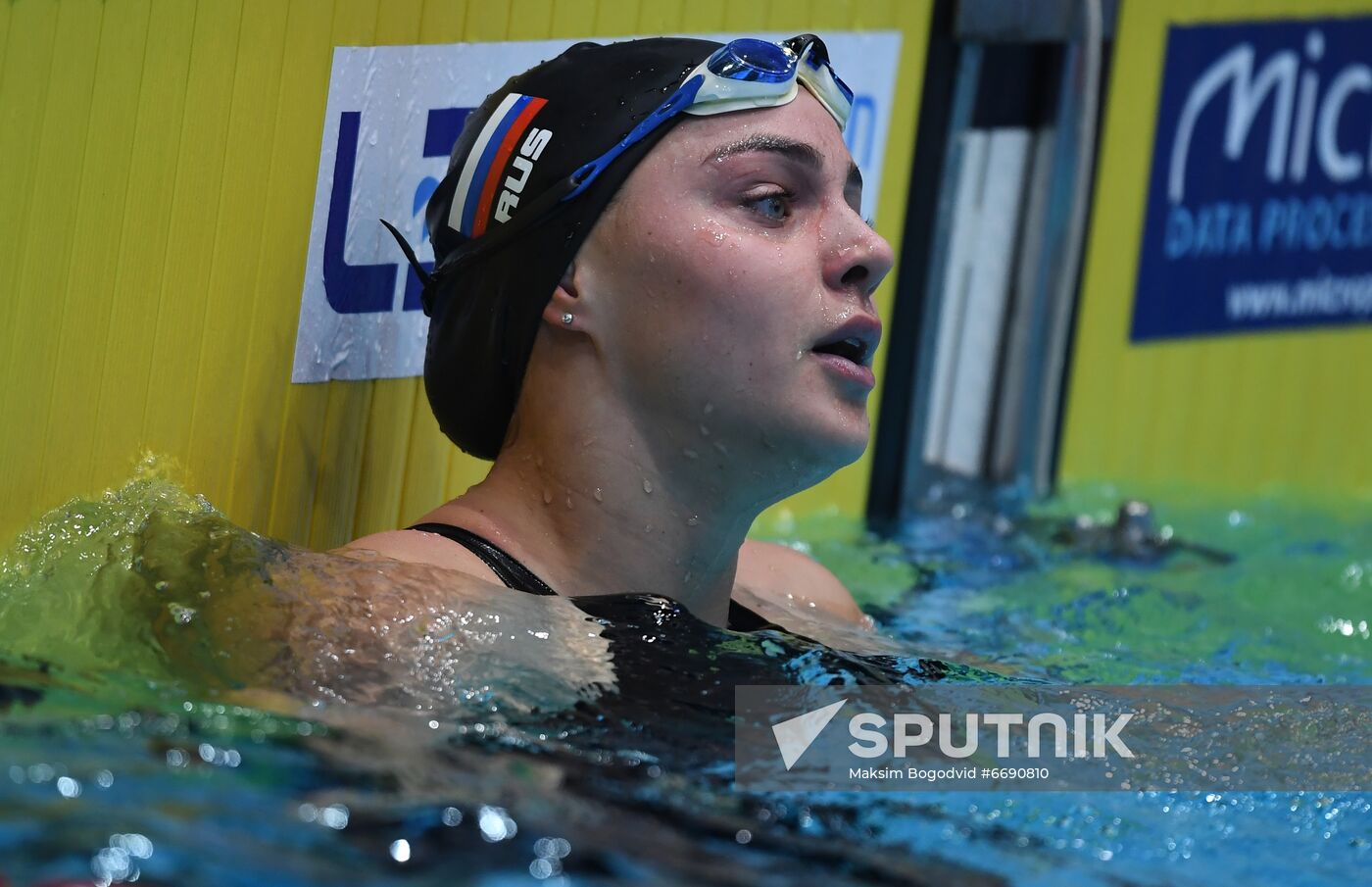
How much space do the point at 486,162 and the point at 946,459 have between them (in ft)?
7.88

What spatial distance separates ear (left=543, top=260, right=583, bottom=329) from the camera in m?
2.34

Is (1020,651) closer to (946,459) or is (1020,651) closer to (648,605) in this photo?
(648,605)

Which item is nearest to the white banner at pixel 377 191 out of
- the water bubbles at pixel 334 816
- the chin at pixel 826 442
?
the chin at pixel 826 442

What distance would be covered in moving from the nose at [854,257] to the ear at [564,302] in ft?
1.12

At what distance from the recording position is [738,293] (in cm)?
226

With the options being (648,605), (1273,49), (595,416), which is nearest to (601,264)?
(595,416)

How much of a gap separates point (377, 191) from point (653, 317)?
780 mm

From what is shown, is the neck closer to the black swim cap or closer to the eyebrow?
the black swim cap

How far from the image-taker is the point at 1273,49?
5.22 metres

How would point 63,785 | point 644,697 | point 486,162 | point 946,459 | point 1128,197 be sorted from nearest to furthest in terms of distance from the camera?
point 63,785 → point 644,697 → point 486,162 → point 946,459 → point 1128,197

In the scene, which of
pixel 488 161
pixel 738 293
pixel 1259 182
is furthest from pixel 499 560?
pixel 1259 182

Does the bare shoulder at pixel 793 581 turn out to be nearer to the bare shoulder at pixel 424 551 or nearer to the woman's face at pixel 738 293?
the woman's face at pixel 738 293

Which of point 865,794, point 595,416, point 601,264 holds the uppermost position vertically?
point 601,264

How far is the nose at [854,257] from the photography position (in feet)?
7.63
